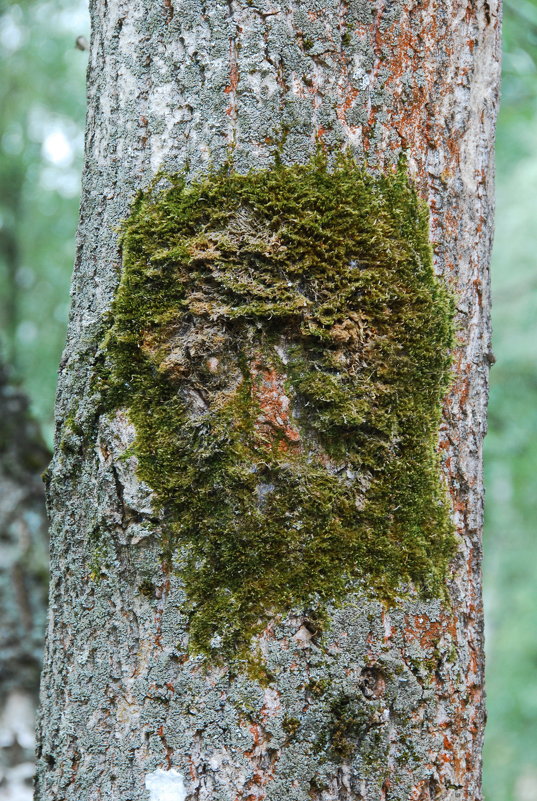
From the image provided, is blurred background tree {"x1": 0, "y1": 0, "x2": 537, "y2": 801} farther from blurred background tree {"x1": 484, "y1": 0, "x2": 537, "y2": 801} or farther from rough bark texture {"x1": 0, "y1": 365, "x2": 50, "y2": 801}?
rough bark texture {"x1": 0, "y1": 365, "x2": 50, "y2": 801}

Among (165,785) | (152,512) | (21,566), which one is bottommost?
(165,785)

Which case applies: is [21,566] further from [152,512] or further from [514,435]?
[514,435]

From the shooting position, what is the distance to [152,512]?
49.5 inches

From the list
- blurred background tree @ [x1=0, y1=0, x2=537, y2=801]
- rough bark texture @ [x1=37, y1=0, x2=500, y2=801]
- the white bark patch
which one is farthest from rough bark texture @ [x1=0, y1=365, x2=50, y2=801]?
the white bark patch

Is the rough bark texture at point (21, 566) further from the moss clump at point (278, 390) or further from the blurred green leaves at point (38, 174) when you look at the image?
the moss clump at point (278, 390)

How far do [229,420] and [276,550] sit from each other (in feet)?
0.78

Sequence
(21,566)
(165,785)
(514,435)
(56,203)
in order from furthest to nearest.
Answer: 1. (514,435)
2. (56,203)
3. (21,566)
4. (165,785)

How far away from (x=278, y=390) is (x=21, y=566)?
7.81ft

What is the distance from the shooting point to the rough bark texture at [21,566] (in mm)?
3107

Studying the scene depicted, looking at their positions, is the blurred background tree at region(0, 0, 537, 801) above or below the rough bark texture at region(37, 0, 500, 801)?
above

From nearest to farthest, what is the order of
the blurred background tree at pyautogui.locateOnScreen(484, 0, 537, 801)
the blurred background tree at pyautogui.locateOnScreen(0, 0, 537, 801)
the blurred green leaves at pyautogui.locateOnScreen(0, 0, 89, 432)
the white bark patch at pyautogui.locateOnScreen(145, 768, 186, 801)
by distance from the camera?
the white bark patch at pyautogui.locateOnScreen(145, 768, 186, 801) < the blurred background tree at pyautogui.locateOnScreen(484, 0, 537, 801) < the blurred background tree at pyautogui.locateOnScreen(0, 0, 537, 801) < the blurred green leaves at pyautogui.locateOnScreen(0, 0, 89, 432)

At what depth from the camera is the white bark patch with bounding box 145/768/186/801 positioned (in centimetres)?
117

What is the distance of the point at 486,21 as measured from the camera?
1511mm

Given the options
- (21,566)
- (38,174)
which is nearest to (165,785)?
(21,566)
